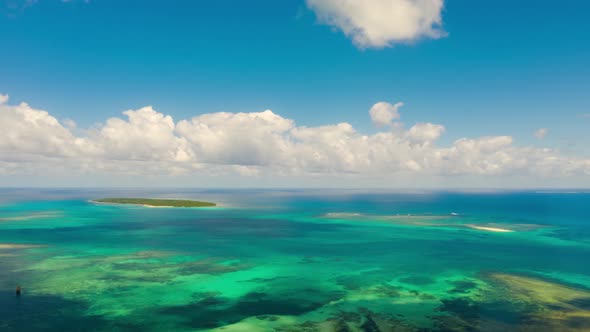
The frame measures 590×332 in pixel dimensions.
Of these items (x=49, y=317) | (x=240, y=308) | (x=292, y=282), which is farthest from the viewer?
(x=292, y=282)

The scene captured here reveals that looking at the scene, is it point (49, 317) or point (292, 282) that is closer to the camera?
point (49, 317)

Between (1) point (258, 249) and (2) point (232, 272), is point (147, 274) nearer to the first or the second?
(2) point (232, 272)

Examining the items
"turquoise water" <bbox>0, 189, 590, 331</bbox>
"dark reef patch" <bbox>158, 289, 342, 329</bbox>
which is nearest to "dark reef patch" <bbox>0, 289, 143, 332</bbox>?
"turquoise water" <bbox>0, 189, 590, 331</bbox>

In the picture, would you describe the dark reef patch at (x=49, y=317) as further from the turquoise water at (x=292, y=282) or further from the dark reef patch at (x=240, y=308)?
the dark reef patch at (x=240, y=308)

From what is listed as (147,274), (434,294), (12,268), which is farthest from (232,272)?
(12,268)

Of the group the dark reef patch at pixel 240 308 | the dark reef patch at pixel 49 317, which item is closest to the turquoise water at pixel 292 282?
the dark reef patch at pixel 49 317

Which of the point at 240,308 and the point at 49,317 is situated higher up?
the point at 49,317

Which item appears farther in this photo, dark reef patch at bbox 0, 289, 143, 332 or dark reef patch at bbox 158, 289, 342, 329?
dark reef patch at bbox 158, 289, 342, 329

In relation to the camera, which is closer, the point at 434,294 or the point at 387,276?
the point at 434,294

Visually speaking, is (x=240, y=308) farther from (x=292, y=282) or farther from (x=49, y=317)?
(x=49, y=317)

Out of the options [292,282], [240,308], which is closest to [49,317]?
[240,308]

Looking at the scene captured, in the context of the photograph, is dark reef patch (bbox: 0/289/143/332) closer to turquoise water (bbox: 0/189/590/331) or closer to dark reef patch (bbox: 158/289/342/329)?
turquoise water (bbox: 0/189/590/331)
